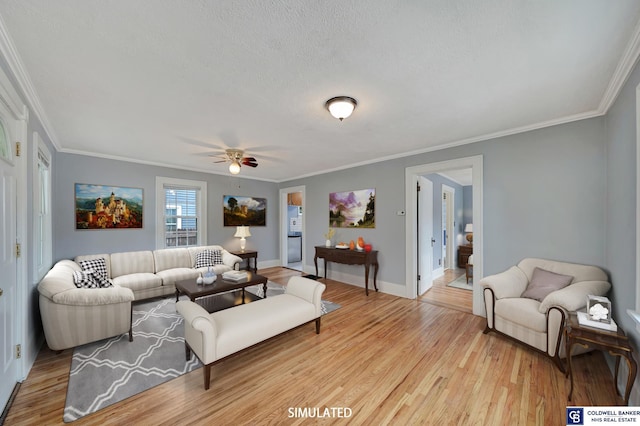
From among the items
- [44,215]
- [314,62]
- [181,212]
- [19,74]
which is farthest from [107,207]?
[314,62]

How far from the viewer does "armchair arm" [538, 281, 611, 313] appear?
7.04ft

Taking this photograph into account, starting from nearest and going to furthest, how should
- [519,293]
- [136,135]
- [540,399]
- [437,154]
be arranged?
[540,399] < [519,293] < [136,135] < [437,154]

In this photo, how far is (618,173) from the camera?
2.15 meters

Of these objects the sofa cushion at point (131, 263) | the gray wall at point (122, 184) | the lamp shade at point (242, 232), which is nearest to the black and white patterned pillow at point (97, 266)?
the sofa cushion at point (131, 263)

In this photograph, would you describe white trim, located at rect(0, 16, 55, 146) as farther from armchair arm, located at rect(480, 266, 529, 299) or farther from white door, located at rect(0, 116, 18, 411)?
armchair arm, located at rect(480, 266, 529, 299)

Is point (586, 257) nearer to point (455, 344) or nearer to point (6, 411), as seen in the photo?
A: point (455, 344)

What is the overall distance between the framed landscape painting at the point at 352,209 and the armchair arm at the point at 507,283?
2199mm

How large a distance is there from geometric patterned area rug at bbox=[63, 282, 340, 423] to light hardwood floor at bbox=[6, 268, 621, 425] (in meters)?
0.08

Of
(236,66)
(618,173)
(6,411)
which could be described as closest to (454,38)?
(236,66)

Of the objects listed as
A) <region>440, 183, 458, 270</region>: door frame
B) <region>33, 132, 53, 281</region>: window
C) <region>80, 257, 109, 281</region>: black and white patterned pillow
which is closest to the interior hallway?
<region>440, 183, 458, 270</region>: door frame

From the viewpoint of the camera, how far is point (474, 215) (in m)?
3.42

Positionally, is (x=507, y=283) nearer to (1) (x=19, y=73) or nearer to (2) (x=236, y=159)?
(2) (x=236, y=159)

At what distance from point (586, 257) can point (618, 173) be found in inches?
39.2

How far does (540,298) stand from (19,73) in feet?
16.4
